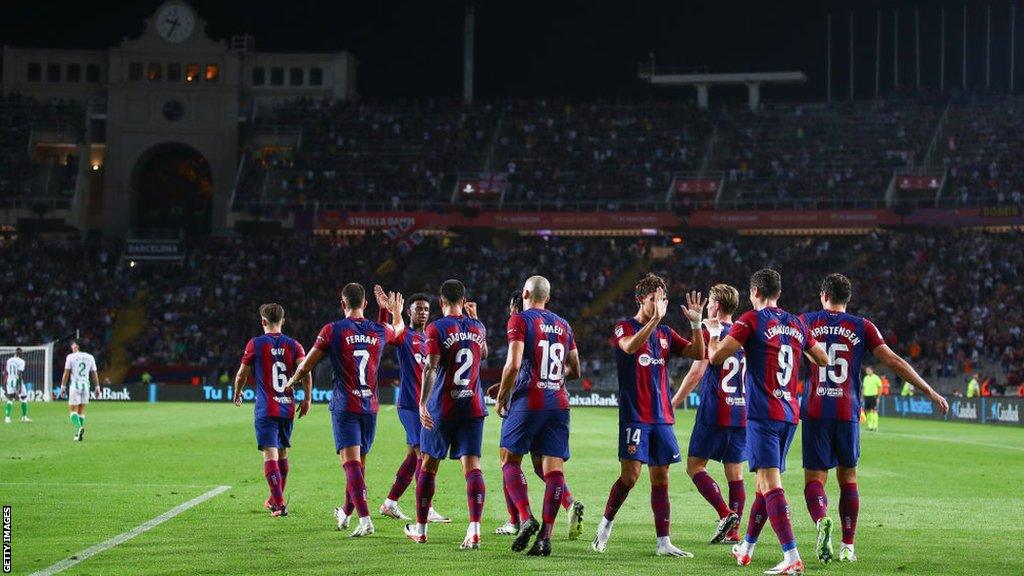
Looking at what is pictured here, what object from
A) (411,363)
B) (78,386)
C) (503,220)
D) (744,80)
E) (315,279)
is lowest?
(78,386)

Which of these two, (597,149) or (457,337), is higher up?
(597,149)

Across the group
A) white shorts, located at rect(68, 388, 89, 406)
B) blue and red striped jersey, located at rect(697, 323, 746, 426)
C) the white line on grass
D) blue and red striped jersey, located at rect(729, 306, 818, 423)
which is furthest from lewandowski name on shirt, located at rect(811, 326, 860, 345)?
white shorts, located at rect(68, 388, 89, 406)

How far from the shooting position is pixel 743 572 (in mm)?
10930

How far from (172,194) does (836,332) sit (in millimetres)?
69887

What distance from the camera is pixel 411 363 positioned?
14789 millimetres

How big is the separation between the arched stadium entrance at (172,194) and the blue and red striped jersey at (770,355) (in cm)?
6884

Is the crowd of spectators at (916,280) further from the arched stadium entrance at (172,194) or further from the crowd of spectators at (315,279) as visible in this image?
the arched stadium entrance at (172,194)

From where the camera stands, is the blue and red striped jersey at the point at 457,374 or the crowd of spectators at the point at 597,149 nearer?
the blue and red striped jersey at the point at 457,374

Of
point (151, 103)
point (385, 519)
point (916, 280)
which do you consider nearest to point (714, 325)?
point (385, 519)

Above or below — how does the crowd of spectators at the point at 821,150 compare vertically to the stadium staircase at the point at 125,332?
above

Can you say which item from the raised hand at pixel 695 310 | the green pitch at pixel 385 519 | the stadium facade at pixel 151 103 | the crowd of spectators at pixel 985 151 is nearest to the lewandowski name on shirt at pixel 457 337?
the green pitch at pixel 385 519

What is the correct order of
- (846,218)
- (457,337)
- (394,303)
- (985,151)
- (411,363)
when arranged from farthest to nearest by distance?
(985,151)
(846,218)
(411,363)
(394,303)
(457,337)

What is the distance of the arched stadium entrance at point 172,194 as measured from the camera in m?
77.5

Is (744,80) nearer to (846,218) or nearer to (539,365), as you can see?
(846,218)
